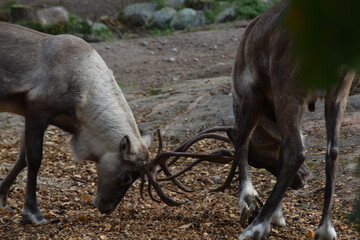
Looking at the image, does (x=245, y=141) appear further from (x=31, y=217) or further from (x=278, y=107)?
(x=31, y=217)

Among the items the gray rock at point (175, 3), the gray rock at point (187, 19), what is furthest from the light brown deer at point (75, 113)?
the gray rock at point (175, 3)

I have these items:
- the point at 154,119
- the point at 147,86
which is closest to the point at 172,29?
the point at 147,86

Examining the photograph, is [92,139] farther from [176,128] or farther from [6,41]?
[176,128]

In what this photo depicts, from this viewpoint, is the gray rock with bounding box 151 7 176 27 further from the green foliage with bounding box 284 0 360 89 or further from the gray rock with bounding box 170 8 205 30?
the green foliage with bounding box 284 0 360 89

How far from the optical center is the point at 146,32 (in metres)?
17.5

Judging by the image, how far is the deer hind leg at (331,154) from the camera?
13.4ft

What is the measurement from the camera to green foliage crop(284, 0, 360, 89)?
77 centimetres

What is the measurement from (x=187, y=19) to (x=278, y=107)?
14.2 metres

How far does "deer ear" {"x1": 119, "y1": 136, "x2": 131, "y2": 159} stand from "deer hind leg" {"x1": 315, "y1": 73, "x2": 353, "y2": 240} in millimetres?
1631

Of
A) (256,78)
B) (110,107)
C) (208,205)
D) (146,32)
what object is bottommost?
(146,32)

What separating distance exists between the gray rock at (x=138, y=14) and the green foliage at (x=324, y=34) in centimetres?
1739

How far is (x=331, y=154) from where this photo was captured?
413cm

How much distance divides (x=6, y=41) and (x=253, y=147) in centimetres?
226

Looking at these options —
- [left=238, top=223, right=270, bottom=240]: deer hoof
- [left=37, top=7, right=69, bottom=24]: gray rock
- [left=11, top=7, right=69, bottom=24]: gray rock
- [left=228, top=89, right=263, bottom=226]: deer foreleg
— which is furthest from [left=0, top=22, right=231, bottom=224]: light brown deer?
[left=37, top=7, right=69, bottom=24]: gray rock
